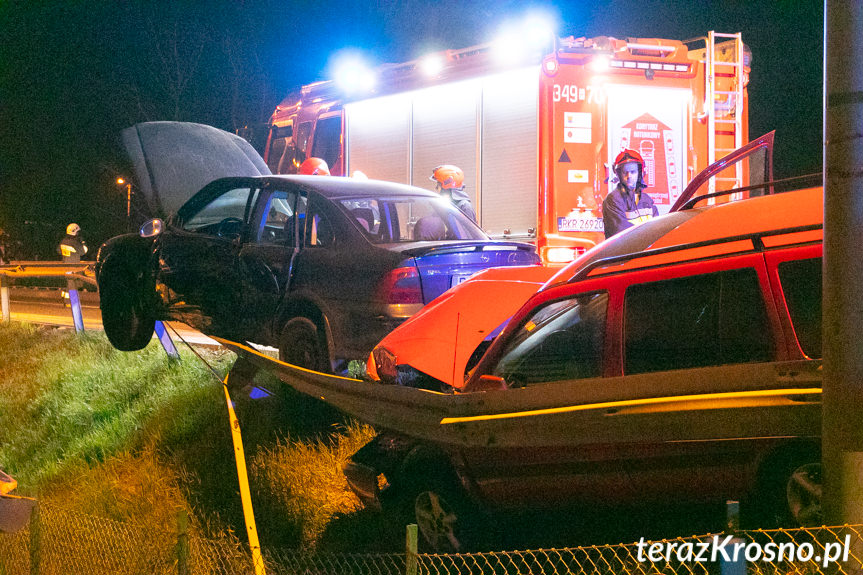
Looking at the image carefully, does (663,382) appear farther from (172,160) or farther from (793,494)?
(172,160)

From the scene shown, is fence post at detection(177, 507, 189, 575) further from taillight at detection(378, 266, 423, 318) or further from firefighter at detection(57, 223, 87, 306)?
firefighter at detection(57, 223, 87, 306)

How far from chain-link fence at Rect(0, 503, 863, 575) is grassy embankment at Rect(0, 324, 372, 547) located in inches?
16.3

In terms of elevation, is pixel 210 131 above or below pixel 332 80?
below

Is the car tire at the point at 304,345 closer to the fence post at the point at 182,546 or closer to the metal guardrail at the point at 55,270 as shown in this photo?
the fence post at the point at 182,546

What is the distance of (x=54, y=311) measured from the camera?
18.5m

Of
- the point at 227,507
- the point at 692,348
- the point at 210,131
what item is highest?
the point at 210,131

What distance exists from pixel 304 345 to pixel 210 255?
1.34 meters

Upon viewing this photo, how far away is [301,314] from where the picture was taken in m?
6.74

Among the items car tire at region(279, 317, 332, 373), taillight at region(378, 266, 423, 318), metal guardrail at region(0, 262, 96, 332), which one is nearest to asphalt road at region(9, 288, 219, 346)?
metal guardrail at region(0, 262, 96, 332)

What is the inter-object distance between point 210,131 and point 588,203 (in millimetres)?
3981

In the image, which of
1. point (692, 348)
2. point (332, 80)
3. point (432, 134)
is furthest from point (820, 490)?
point (332, 80)

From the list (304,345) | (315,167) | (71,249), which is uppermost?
(315,167)

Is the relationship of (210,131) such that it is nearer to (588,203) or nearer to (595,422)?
(588,203)

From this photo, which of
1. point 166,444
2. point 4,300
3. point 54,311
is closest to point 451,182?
point 166,444
